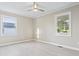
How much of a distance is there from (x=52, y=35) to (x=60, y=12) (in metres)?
1.67

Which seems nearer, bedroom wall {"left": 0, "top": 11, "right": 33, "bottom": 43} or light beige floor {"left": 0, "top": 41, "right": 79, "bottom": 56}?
light beige floor {"left": 0, "top": 41, "right": 79, "bottom": 56}

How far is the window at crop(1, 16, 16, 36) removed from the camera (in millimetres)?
5905

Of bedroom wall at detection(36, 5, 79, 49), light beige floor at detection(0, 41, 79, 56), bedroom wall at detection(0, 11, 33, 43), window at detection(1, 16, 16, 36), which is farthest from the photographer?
bedroom wall at detection(0, 11, 33, 43)

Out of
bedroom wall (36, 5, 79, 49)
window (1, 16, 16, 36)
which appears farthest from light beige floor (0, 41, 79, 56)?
window (1, 16, 16, 36)

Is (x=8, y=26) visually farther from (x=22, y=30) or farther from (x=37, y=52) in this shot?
(x=37, y=52)

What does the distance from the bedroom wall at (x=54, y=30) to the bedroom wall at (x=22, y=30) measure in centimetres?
90

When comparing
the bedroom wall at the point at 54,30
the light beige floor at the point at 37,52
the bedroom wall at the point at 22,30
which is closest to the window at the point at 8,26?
the bedroom wall at the point at 22,30

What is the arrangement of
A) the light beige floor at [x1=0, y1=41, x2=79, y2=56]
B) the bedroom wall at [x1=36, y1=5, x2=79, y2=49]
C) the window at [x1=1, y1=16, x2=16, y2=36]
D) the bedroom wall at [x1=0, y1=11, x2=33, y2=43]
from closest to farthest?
the light beige floor at [x1=0, y1=41, x2=79, y2=56], the bedroom wall at [x1=36, y1=5, x2=79, y2=49], the window at [x1=1, y1=16, x2=16, y2=36], the bedroom wall at [x1=0, y1=11, x2=33, y2=43]

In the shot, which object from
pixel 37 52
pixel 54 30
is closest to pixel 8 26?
A: pixel 54 30

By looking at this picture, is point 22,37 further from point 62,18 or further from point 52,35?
point 62,18

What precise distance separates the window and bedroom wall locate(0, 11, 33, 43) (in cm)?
27

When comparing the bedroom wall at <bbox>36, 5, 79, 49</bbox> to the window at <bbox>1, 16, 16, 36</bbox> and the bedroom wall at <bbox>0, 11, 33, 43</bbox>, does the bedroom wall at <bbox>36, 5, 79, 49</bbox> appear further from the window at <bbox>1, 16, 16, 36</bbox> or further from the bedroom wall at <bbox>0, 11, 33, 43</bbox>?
the window at <bbox>1, 16, 16, 36</bbox>

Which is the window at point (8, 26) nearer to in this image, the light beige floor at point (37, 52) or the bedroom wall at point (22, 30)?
the bedroom wall at point (22, 30)

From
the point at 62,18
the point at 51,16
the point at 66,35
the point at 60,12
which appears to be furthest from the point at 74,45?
the point at 51,16
